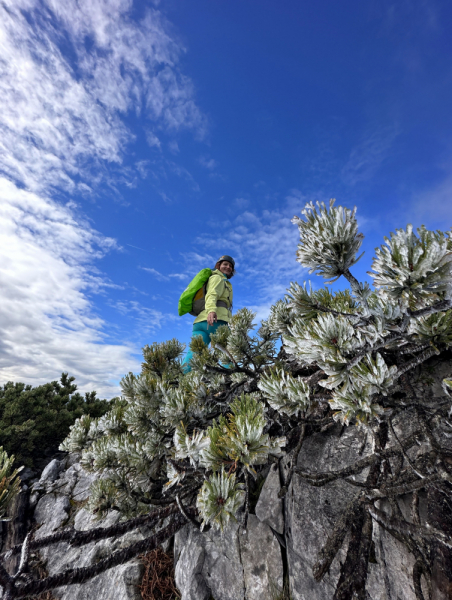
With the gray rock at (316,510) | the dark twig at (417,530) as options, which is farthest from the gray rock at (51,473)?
the dark twig at (417,530)

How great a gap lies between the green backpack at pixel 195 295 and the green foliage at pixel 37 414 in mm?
6900

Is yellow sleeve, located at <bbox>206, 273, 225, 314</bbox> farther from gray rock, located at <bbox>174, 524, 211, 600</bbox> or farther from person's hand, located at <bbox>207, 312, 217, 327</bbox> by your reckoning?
gray rock, located at <bbox>174, 524, 211, 600</bbox>

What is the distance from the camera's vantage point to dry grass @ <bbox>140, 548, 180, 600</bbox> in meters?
2.94

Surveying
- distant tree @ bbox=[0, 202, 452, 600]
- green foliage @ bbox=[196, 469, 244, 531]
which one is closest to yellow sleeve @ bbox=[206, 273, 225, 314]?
distant tree @ bbox=[0, 202, 452, 600]

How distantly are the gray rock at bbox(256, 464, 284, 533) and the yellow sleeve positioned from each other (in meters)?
3.34

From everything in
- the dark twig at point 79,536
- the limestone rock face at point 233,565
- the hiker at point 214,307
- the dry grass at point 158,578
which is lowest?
the dry grass at point 158,578

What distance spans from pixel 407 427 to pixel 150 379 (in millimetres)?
2397

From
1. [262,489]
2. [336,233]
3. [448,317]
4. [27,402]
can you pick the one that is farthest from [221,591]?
[27,402]

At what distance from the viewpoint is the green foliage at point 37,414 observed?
8.52 meters

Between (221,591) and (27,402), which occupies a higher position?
(27,402)

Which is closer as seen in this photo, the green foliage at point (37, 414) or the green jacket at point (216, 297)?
the green jacket at point (216, 297)

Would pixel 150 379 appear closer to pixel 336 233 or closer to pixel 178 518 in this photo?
pixel 178 518

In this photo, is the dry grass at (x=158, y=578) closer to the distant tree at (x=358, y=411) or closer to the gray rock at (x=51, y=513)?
the distant tree at (x=358, y=411)

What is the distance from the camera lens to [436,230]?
1.18 metres
